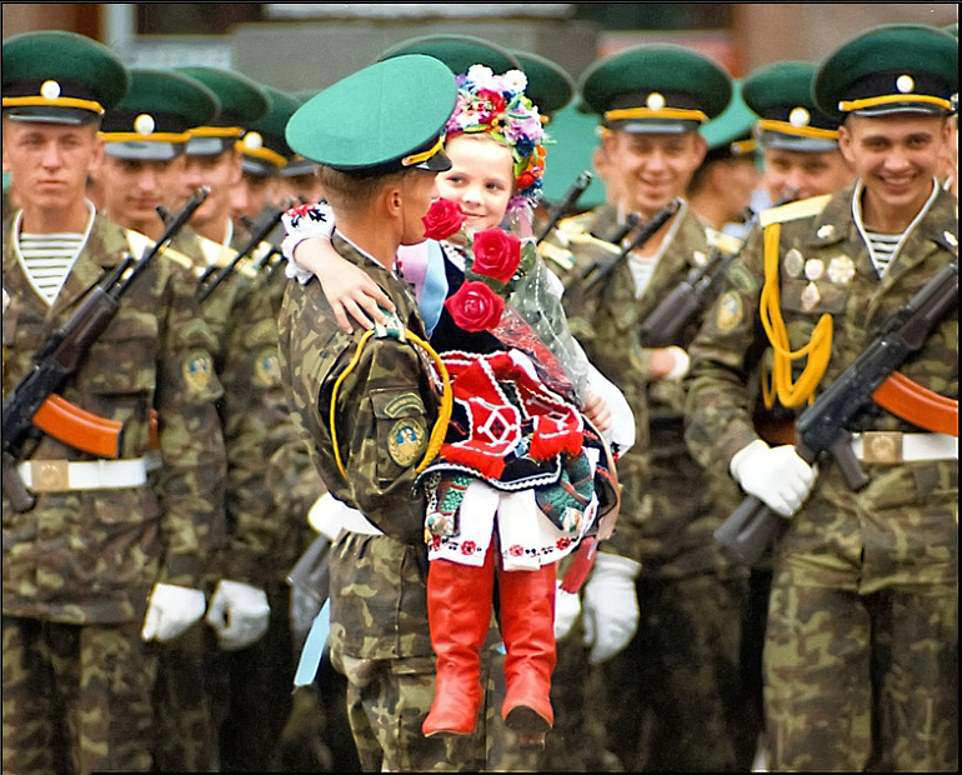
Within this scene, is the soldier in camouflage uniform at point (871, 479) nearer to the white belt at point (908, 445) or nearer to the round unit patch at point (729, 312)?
the white belt at point (908, 445)

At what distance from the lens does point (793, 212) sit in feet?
25.3

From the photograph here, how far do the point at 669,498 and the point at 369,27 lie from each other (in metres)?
5.48

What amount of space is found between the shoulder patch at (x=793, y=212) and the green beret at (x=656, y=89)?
6.06ft

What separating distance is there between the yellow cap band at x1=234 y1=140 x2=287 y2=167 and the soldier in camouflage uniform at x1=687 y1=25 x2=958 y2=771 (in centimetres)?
319

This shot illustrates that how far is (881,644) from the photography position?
746 centimetres

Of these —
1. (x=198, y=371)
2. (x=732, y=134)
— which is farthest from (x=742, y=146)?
(x=198, y=371)

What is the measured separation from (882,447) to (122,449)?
2270 millimetres

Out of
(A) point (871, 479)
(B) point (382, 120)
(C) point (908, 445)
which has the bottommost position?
(A) point (871, 479)

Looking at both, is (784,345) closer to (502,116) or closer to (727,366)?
(727,366)

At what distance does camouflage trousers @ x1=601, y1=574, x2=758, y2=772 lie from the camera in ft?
29.5

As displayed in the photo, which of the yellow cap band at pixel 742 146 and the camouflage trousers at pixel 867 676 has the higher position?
the yellow cap band at pixel 742 146

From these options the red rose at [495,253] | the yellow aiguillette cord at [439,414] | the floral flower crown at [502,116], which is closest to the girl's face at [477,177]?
the floral flower crown at [502,116]

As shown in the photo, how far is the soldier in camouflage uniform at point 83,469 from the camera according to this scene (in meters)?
7.37

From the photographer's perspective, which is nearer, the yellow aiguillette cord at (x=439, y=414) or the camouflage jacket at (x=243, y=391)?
the yellow aiguillette cord at (x=439, y=414)
